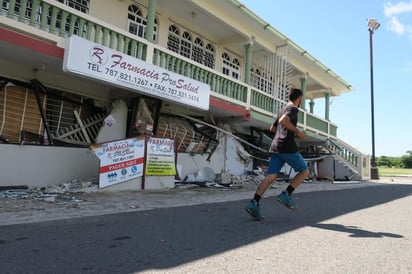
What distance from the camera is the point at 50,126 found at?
366 inches

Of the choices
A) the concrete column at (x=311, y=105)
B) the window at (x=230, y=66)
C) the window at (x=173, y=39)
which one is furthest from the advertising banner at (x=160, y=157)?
the concrete column at (x=311, y=105)

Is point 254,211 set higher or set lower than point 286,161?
lower

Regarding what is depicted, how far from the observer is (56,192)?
7.50 metres

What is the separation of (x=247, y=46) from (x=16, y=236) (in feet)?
38.8

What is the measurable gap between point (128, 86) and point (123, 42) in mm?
1238

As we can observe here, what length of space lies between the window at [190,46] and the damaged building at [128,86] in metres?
0.04

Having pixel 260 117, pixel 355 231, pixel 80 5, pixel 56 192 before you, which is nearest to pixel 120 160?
pixel 56 192

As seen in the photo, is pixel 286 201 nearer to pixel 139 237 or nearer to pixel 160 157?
pixel 139 237

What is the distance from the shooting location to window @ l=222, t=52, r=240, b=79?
15672 mm

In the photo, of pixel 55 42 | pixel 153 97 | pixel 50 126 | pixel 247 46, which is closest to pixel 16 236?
pixel 55 42

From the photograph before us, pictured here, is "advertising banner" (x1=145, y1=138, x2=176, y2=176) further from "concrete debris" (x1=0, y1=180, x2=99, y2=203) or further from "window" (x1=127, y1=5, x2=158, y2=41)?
"window" (x1=127, y1=5, x2=158, y2=41)

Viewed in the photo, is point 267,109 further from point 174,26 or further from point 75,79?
point 75,79

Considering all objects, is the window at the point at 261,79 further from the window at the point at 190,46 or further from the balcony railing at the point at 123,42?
the window at the point at 190,46

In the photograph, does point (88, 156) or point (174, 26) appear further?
point (174, 26)
